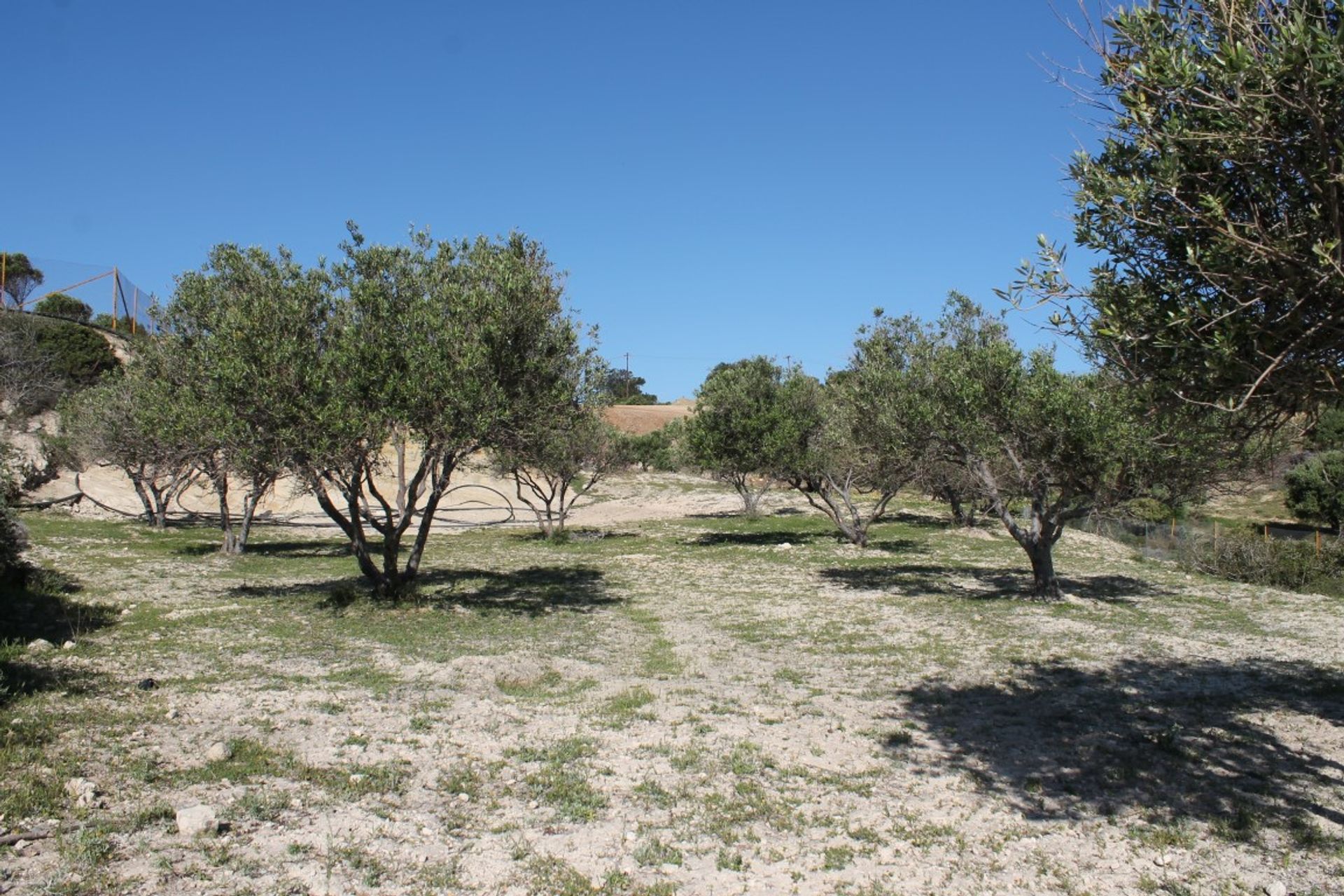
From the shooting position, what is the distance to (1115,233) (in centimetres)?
696

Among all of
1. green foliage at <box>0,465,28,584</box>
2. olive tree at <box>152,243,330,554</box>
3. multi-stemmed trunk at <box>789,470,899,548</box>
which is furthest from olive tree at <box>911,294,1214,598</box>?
green foliage at <box>0,465,28,584</box>

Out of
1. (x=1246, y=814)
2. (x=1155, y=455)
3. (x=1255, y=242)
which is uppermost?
(x=1255, y=242)

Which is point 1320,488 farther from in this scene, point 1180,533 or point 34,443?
point 34,443

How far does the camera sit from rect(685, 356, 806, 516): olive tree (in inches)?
1278

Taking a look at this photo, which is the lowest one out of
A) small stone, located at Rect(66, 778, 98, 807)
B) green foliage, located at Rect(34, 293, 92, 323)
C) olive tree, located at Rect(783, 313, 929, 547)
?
small stone, located at Rect(66, 778, 98, 807)

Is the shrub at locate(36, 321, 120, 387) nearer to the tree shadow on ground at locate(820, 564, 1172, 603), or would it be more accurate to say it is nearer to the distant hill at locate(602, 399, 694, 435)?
the distant hill at locate(602, 399, 694, 435)

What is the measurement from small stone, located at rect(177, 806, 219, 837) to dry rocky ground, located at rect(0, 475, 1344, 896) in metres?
0.04

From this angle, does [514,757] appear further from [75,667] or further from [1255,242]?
→ [1255,242]

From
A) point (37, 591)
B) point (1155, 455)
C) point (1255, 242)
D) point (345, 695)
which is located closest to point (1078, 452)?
point (1155, 455)

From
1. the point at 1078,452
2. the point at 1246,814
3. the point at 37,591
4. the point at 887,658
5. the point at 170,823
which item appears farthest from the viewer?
the point at 1078,452

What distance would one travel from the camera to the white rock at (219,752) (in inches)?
331

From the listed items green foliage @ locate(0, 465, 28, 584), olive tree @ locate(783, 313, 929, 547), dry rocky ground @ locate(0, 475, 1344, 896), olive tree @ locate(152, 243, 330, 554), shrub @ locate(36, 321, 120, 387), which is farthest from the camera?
shrub @ locate(36, 321, 120, 387)

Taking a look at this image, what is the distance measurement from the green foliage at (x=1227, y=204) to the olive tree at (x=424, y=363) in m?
11.4

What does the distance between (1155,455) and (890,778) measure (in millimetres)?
11789
